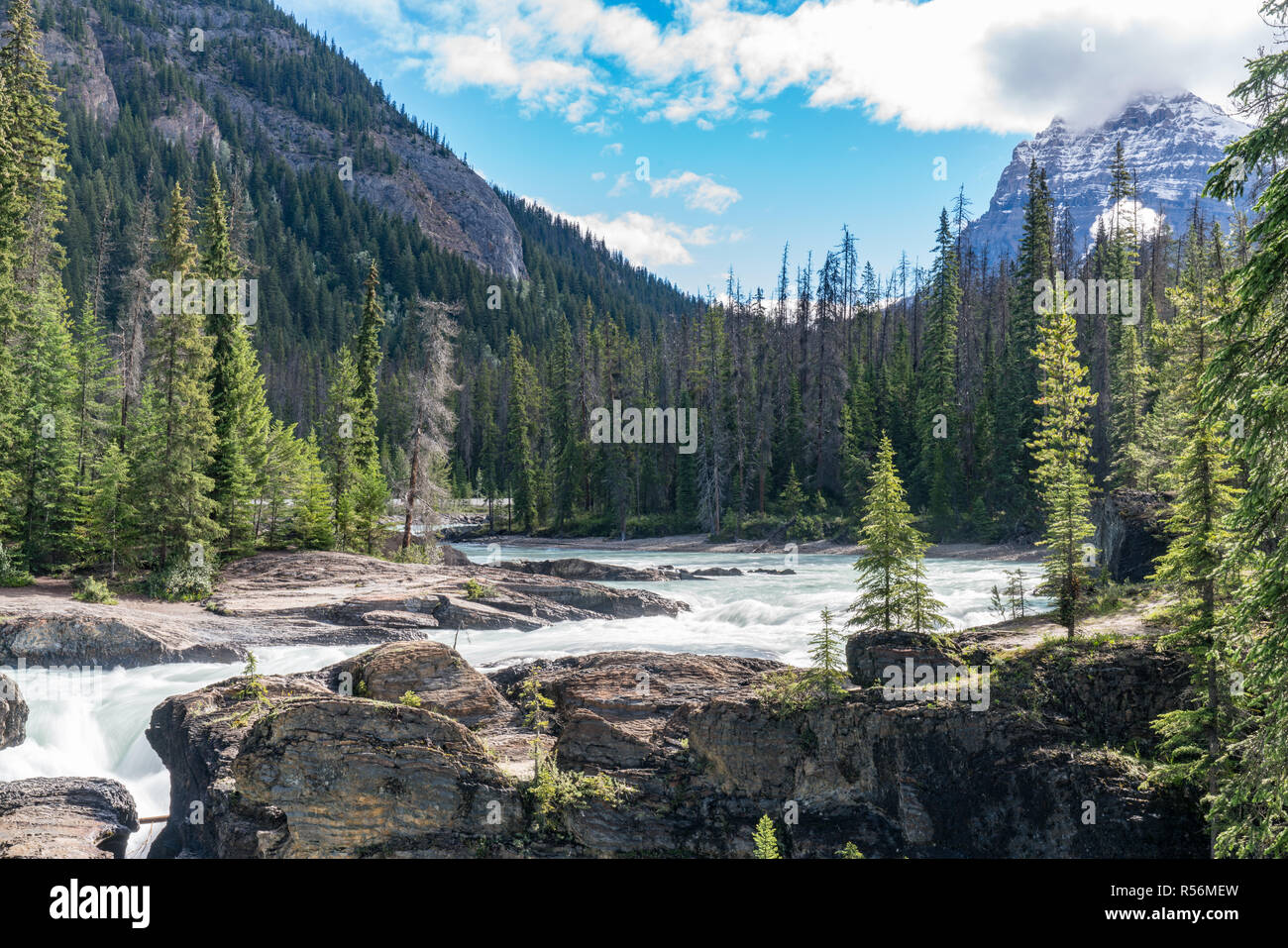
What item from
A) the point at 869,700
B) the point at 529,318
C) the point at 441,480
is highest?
the point at 529,318

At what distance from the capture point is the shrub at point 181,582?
27750 mm

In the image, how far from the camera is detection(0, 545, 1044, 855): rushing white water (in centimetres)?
1593

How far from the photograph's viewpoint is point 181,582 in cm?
2828

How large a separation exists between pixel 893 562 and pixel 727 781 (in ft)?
16.9

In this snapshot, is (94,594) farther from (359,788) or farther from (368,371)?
(368,371)

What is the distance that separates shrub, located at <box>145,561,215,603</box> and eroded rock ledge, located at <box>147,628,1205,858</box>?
16397 mm

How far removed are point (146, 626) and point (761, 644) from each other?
18.6 m

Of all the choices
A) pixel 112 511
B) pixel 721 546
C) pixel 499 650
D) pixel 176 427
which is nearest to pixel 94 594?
pixel 112 511

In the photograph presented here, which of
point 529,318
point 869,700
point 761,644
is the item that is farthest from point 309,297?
point 869,700

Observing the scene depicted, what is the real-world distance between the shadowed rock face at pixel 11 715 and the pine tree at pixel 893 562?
16951mm

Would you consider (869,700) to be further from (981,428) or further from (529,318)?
(529,318)

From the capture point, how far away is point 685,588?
1492 inches

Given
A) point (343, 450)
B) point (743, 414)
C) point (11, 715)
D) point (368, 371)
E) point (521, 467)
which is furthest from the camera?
point (521, 467)

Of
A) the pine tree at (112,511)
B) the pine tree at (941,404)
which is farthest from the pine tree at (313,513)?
the pine tree at (941,404)
